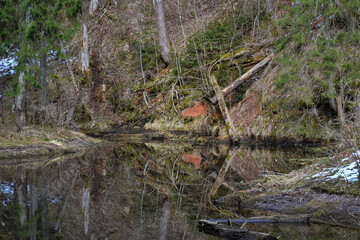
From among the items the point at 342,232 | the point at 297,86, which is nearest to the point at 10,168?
the point at 342,232

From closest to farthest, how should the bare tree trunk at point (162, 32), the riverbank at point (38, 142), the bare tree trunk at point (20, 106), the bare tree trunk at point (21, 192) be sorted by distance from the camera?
the bare tree trunk at point (21, 192) → the riverbank at point (38, 142) → the bare tree trunk at point (20, 106) → the bare tree trunk at point (162, 32)

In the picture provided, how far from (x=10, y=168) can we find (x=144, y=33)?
15365mm

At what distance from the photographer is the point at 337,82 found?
9797 mm

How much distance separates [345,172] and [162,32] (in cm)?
1618

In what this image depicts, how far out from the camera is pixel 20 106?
10.8 m

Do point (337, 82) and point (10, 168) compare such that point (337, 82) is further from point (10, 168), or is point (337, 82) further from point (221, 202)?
point (10, 168)

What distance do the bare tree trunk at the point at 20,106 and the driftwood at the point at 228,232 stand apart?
8.50 meters

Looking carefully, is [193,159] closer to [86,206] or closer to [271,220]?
[86,206]

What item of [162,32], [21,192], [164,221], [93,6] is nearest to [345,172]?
[164,221]

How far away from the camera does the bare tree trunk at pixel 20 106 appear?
424 inches

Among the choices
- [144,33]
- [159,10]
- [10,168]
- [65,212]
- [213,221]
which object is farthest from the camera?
[144,33]

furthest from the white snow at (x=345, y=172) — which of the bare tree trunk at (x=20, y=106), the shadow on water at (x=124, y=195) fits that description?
the bare tree trunk at (x=20, y=106)

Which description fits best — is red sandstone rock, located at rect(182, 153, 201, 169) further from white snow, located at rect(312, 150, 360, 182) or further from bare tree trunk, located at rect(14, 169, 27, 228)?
bare tree trunk, located at rect(14, 169, 27, 228)

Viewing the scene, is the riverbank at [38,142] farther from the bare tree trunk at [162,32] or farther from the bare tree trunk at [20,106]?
the bare tree trunk at [162,32]
